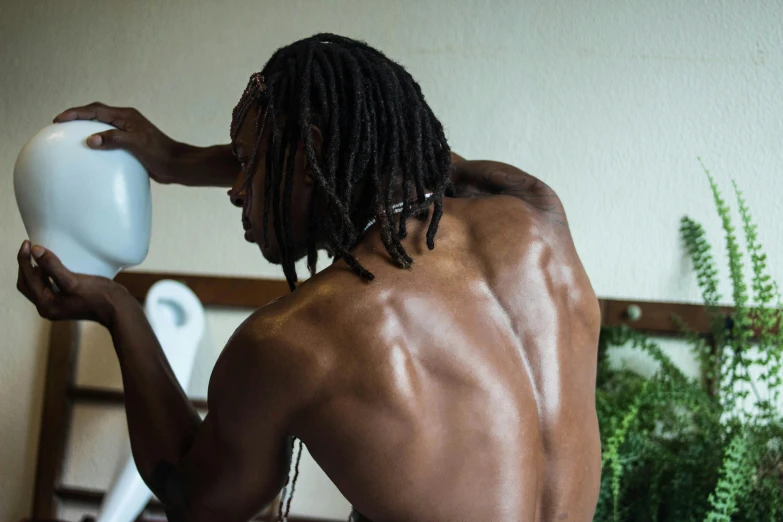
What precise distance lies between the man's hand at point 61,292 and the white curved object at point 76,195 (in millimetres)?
44

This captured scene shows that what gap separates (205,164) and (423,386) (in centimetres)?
54

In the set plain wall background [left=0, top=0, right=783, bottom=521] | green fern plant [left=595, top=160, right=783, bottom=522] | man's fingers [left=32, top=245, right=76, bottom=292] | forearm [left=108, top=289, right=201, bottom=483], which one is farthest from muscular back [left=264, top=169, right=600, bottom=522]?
plain wall background [left=0, top=0, right=783, bottom=521]

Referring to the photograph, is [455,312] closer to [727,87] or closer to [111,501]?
[111,501]

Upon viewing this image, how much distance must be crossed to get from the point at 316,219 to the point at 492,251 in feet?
0.63

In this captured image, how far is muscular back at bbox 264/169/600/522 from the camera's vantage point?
631 mm

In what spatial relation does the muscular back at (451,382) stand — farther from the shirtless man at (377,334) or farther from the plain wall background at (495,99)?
the plain wall background at (495,99)

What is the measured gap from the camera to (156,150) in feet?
3.22

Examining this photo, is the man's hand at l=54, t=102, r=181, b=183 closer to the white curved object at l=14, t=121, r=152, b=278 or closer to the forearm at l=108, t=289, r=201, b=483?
the white curved object at l=14, t=121, r=152, b=278

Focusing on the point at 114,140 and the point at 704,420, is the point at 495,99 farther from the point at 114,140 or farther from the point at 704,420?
the point at 114,140

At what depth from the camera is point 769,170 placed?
5.19 feet

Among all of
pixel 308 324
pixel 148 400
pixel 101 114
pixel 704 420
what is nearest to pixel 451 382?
pixel 308 324

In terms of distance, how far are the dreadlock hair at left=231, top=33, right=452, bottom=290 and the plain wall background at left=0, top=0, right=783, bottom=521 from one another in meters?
0.93

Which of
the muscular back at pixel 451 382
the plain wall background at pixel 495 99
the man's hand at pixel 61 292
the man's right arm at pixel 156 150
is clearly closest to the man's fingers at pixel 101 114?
the man's right arm at pixel 156 150

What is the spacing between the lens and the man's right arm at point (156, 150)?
3.08 ft
